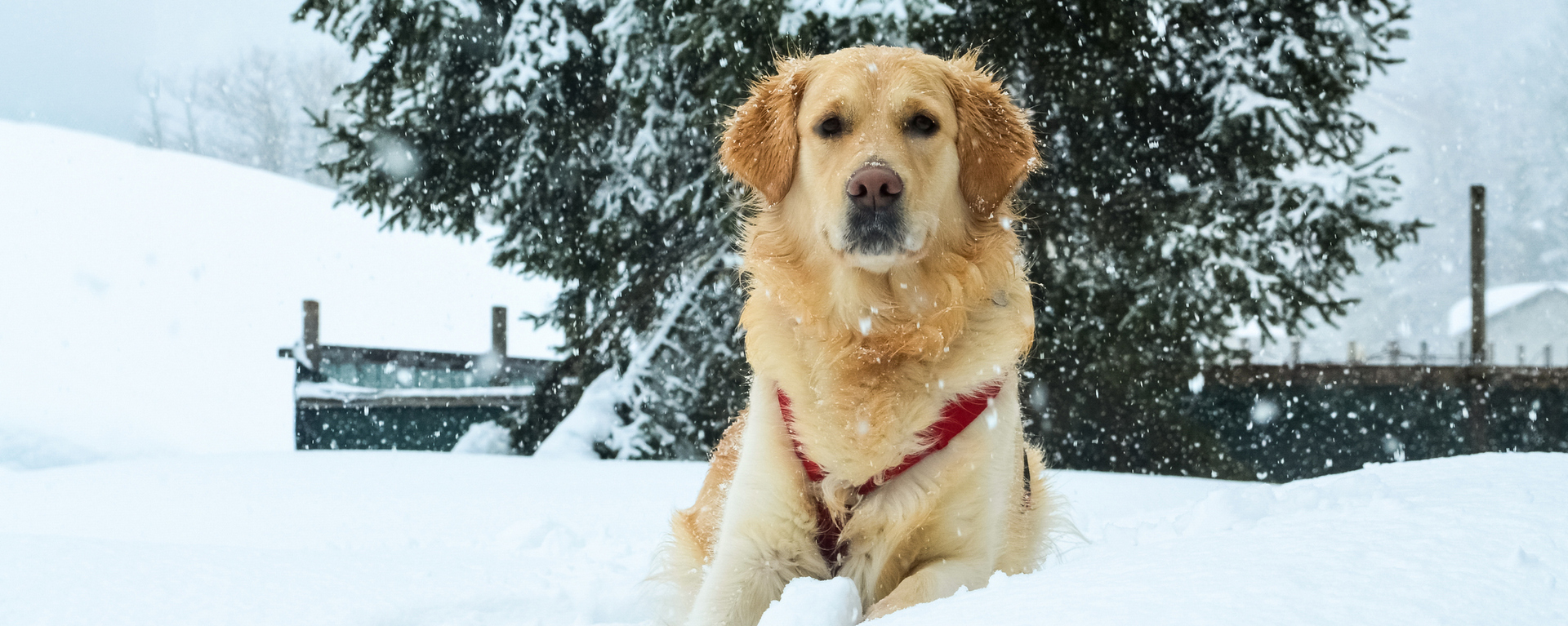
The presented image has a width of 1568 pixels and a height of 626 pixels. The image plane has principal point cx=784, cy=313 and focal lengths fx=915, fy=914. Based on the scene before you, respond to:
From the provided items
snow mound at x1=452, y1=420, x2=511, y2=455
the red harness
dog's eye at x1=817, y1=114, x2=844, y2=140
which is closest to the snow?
snow mound at x1=452, y1=420, x2=511, y2=455

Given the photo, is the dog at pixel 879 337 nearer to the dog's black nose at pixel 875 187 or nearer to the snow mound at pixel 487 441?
the dog's black nose at pixel 875 187

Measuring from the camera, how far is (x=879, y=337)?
236 cm

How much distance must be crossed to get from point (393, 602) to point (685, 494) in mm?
2443

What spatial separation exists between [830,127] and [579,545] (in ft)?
7.14

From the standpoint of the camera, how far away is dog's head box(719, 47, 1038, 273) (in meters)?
2.19

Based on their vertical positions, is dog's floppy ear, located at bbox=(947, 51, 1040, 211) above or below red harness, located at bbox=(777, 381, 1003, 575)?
above

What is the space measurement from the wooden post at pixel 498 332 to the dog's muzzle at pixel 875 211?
9300mm

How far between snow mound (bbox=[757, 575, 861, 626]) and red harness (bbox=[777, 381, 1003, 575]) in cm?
38

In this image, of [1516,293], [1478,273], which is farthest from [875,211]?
[1516,293]

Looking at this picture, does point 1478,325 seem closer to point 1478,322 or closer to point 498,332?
point 1478,322

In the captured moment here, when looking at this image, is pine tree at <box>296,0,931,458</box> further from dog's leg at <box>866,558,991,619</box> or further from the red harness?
dog's leg at <box>866,558,991,619</box>

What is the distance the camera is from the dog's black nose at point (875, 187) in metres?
2.12

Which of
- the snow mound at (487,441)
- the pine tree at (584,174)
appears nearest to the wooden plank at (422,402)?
the snow mound at (487,441)

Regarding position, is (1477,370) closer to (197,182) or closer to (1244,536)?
(1244,536)
